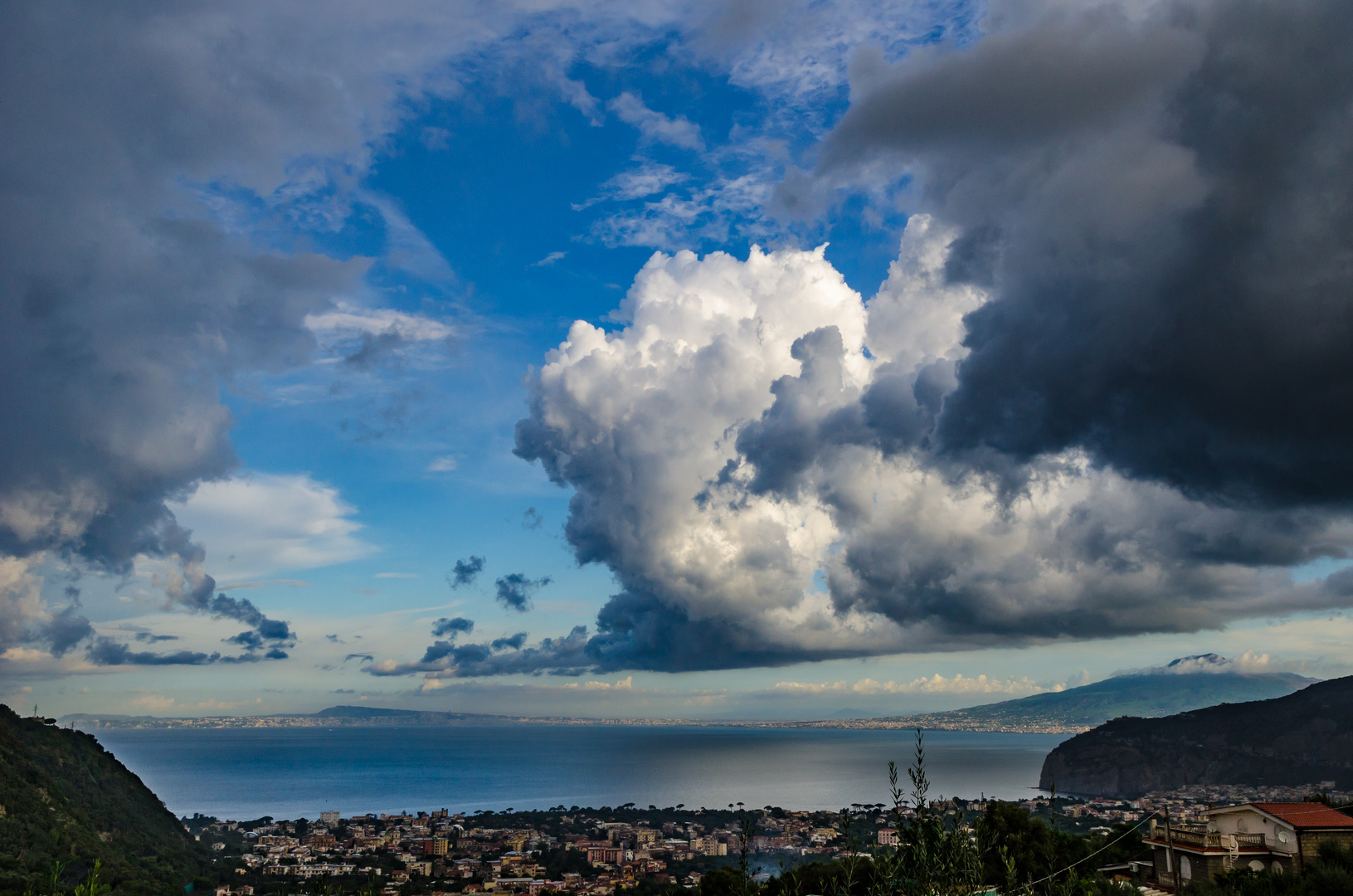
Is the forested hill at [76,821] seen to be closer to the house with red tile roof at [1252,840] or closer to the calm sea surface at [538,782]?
the calm sea surface at [538,782]

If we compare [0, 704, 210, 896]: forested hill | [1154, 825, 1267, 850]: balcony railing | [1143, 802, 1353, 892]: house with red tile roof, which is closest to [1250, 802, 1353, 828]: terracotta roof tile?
[1143, 802, 1353, 892]: house with red tile roof

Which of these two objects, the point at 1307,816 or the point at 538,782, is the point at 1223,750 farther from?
the point at 1307,816

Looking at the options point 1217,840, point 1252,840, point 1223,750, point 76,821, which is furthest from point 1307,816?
point 1223,750

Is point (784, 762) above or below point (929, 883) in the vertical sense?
below

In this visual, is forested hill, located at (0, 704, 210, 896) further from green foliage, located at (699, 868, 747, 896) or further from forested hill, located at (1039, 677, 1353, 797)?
forested hill, located at (1039, 677, 1353, 797)

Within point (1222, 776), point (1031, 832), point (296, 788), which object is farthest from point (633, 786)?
point (1031, 832)

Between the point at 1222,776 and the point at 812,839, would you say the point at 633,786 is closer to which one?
the point at 812,839
